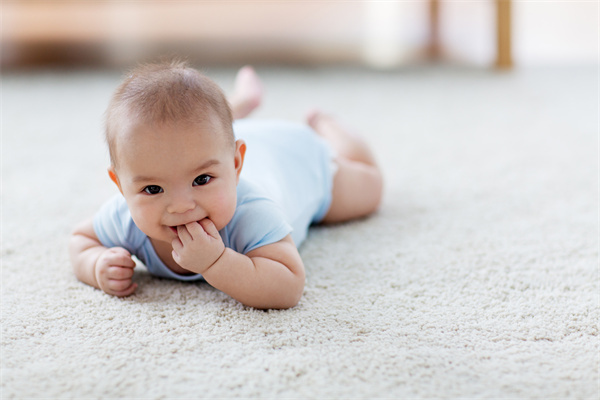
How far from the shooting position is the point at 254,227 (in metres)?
0.76

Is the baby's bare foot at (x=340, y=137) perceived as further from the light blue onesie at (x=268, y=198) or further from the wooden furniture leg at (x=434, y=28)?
the wooden furniture leg at (x=434, y=28)

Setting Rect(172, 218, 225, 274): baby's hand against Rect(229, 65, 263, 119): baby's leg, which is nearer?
Rect(172, 218, 225, 274): baby's hand

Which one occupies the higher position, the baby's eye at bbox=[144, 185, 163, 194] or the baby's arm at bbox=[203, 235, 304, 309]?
the baby's eye at bbox=[144, 185, 163, 194]

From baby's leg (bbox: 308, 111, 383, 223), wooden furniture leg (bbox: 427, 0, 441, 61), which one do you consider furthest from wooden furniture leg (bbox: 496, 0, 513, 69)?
baby's leg (bbox: 308, 111, 383, 223)

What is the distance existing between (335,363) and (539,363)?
192 millimetres

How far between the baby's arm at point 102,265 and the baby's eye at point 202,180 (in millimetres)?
144

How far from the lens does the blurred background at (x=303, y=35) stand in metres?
2.69

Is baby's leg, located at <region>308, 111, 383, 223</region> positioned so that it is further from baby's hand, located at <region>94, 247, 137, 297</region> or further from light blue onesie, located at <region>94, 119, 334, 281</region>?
baby's hand, located at <region>94, 247, 137, 297</region>

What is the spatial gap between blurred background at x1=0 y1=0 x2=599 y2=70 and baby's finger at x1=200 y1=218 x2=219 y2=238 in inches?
75.9

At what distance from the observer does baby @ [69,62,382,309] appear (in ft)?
2.19

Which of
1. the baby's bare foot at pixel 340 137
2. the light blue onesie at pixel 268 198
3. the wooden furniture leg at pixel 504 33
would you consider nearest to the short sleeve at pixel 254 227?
the light blue onesie at pixel 268 198

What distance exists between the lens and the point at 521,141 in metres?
1.47

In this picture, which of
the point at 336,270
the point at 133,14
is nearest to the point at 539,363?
the point at 336,270

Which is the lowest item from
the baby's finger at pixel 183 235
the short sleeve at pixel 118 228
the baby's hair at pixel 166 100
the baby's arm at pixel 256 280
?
the baby's arm at pixel 256 280
